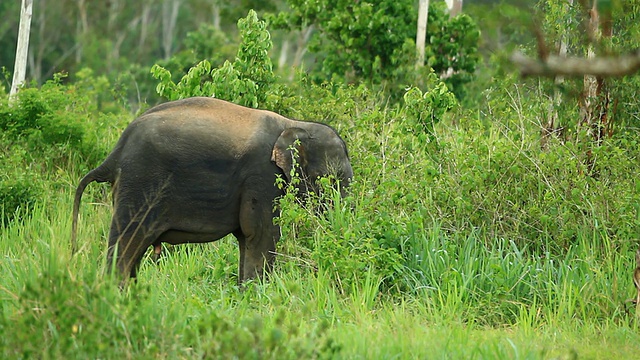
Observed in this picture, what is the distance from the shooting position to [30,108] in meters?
11.0

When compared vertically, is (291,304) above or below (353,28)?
below

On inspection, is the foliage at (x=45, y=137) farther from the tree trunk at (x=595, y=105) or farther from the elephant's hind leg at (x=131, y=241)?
the tree trunk at (x=595, y=105)

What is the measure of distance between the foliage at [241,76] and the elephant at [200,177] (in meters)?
2.00

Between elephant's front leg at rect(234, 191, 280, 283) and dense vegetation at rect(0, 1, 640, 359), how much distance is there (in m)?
0.16

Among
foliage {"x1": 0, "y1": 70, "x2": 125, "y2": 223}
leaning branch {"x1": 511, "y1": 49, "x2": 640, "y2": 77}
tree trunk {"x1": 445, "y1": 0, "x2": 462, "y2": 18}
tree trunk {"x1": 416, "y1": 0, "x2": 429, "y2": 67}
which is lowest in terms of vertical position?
foliage {"x1": 0, "y1": 70, "x2": 125, "y2": 223}

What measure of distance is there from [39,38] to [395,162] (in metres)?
38.9

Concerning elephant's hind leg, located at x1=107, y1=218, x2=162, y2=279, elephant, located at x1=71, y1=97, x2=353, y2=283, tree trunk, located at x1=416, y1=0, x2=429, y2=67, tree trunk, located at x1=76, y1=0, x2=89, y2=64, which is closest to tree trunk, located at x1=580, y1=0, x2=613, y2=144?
elephant, located at x1=71, y1=97, x2=353, y2=283

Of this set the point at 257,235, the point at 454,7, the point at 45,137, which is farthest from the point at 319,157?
the point at 454,7

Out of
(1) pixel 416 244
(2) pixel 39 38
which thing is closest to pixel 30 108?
(1) pixel 416 244

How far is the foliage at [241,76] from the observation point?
A: 988 cm

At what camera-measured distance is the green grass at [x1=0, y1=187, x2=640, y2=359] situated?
16.3 ft

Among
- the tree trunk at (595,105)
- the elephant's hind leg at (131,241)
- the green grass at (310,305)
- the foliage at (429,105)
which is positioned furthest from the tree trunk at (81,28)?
the elephant's hind leg at (131,241)

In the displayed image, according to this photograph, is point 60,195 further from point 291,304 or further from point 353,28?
point 353,28

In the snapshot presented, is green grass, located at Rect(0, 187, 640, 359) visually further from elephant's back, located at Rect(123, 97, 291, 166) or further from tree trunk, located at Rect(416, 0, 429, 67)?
tree trunk, located at Rect(416, 0, 429, 67)
